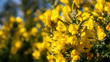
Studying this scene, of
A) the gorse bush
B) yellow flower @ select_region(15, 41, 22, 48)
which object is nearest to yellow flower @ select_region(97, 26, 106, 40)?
the gorse bush

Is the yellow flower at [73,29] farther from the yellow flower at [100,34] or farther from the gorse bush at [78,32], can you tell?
the yellow flower at [100,34]

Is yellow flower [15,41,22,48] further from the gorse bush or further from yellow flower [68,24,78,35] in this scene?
yellow flower [68,24,78,35]

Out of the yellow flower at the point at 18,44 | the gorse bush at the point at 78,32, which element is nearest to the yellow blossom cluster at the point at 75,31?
the gorse bush at the point at 78,32

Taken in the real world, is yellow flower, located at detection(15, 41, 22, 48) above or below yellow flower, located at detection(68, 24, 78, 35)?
above

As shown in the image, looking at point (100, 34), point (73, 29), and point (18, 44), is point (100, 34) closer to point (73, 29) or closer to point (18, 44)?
point (73, 29)

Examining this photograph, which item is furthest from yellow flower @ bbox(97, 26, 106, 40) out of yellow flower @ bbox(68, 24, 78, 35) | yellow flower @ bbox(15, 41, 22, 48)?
yellow flower @ bbox(15, 41, 22, 48)

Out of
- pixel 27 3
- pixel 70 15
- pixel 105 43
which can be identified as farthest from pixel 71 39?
pixel 27 3

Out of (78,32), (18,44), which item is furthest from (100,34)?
(18,44)

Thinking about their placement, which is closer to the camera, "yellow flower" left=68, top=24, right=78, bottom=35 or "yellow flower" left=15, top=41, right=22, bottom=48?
"yellow flower" left=68, top=24, right=78, bottom=35

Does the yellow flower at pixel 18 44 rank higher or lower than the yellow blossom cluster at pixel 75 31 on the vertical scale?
higher

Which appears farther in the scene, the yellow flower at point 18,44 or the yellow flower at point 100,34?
the yellow flower at point 18,44

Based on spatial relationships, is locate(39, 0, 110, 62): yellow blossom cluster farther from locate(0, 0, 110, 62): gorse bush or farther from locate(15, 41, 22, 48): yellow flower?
locate(15, 41, 22, 48): yellow flower

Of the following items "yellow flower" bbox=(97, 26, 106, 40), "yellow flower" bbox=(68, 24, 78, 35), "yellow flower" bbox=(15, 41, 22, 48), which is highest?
"yellow flower" bbox=(15, 41, 22, 48)

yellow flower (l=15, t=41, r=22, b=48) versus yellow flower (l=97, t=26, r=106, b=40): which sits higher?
yellow flower (l=15, t=41, r=22, b=48)
